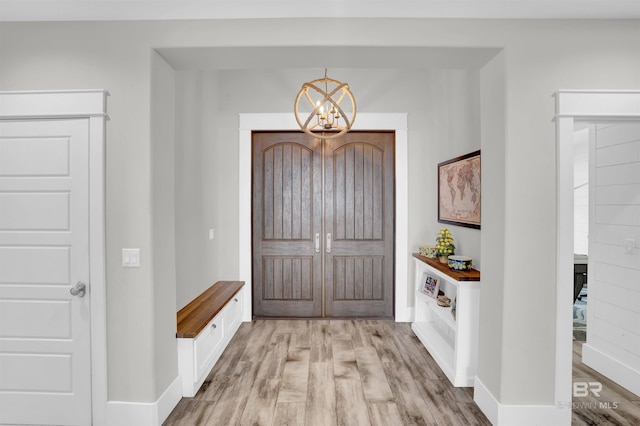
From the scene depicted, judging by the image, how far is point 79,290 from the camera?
6.55 feet

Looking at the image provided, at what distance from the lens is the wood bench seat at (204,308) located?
8.01ft

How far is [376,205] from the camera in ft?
13.0

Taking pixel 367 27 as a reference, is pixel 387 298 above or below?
below

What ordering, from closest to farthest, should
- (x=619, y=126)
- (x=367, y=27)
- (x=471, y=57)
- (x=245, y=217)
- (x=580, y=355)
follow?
(x=367, y=27), (x=471, y=57), (x=619, y=126), (x=580, y=355), (x=245, y=217)

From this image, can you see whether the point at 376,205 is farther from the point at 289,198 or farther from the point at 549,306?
the point at 549,306

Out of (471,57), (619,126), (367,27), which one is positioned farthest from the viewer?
(619,126)

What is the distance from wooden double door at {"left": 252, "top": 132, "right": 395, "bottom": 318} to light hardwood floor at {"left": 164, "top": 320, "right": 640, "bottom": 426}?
2.03 feet

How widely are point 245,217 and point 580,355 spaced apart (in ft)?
11.5

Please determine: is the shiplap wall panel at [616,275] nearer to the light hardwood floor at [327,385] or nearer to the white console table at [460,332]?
the white console table at [460,332]

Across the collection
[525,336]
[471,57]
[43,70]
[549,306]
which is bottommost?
[525,336]

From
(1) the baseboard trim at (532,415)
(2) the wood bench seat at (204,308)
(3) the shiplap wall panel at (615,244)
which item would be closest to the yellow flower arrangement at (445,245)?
(3) the shiplap wall panel at (615,244)

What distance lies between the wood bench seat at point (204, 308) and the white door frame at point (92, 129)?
0.55 metres

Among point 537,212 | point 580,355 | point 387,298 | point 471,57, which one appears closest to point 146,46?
point 471,57

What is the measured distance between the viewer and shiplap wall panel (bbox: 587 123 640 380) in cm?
249
